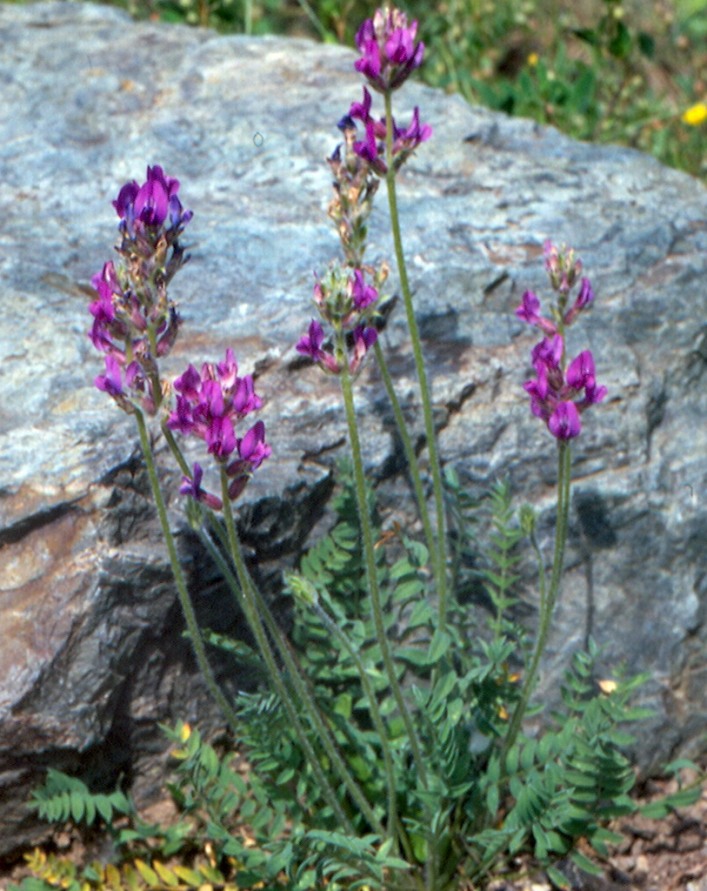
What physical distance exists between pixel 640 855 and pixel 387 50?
6.76ft

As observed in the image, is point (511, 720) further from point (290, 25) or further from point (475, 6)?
point (290, 25)

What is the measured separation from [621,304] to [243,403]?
153cm

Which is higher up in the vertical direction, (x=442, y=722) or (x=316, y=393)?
(x=316, y=393)

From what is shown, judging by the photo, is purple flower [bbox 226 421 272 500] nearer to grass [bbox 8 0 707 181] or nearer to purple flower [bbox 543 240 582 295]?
purple flower [bbox 543 240 582 295]

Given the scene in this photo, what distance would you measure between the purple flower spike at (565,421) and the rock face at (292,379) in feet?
2.47

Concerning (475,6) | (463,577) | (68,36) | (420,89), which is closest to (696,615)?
(463,577)

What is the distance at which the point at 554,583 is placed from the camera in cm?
257

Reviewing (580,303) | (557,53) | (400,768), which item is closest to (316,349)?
(580,303)

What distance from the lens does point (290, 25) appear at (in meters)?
7.66

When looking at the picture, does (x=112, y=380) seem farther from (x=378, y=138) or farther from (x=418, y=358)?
(x=378, y=138)

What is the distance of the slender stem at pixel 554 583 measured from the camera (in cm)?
250

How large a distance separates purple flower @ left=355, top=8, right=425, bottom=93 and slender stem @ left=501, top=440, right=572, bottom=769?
83 centimetres

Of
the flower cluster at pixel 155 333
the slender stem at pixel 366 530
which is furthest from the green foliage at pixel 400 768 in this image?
the flower cluster at pixel 155 333

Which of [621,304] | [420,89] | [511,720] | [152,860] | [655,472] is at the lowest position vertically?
[152,860]
